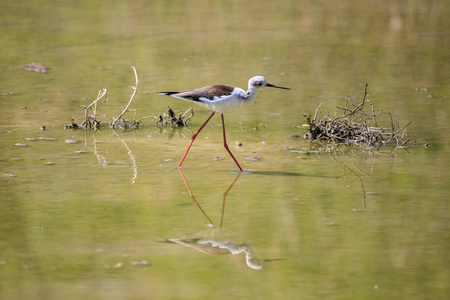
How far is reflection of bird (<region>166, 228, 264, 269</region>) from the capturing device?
569 centimetres

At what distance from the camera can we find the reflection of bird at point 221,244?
569 cm

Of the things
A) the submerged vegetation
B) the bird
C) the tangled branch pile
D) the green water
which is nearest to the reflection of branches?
the green water

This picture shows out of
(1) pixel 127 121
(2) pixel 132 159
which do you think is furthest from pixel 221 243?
(1) pixel 127 121

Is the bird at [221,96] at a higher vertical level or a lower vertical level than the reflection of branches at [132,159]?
higher

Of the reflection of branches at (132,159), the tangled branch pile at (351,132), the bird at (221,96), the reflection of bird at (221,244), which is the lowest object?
the reflection of bird at (221,244)

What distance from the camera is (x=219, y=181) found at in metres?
7.56

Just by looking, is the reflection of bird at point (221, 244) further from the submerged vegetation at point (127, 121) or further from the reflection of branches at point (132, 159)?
the submerged vegetation at point (127, 121)

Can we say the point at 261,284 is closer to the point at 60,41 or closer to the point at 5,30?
the point at 60,41

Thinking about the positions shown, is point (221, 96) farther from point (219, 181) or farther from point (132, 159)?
point (132, 159)

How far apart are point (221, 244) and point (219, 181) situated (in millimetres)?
1696

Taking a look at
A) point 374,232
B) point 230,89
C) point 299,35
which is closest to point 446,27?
point 299,35

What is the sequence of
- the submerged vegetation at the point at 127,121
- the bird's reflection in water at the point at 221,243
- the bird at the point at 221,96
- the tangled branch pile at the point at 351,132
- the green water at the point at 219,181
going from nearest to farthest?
the green water at the point at 219,181, the bird's reflection in water at the point at 221,243, the bird at the point at 221,96, the tangled branch pile at the point at 351,132, the submerged vegetation at the point at 127,121

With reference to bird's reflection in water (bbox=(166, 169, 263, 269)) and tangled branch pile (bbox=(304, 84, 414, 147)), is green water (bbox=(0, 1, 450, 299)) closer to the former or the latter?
bird's reflection in water (bbox=(166, 169, 263, 269))

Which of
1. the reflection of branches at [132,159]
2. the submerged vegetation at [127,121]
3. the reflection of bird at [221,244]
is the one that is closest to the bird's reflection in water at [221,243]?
the reflection of bird at [221,244]
